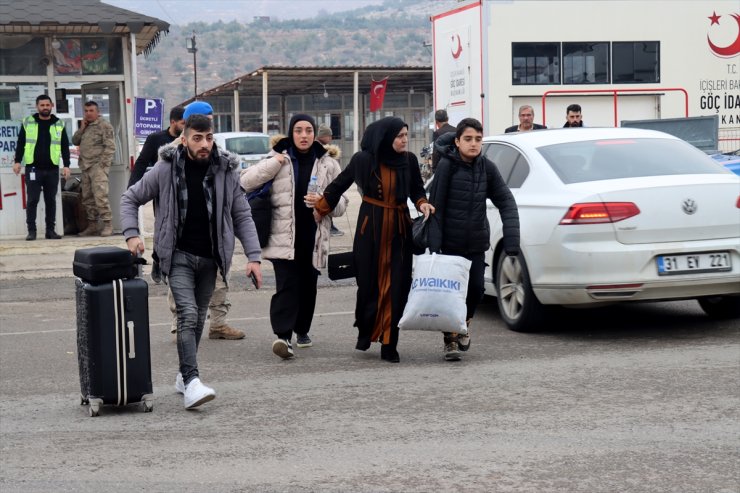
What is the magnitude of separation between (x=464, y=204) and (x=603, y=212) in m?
1.07

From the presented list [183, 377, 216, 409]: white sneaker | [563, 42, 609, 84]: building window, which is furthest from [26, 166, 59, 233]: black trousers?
[563, 42, 609, 84]: building window

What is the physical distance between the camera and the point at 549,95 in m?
22.9

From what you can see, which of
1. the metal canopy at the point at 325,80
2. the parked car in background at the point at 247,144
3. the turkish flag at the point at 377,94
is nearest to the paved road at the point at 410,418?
the parked car in background at the point at 247,144

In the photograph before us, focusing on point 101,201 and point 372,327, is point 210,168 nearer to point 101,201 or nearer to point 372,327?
point 372,327

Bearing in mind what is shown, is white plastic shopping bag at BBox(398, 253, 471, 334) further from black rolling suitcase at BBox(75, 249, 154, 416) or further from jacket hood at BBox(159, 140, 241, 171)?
black rolling suitcase at BBox(75, 249, 154, 416)

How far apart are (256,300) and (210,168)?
5.29 m

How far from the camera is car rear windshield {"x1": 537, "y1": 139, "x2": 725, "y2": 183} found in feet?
30.7

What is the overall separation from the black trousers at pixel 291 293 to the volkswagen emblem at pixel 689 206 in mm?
2762

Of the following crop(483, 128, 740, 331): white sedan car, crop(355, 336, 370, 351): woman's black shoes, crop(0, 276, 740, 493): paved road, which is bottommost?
crop(0, 276, 740, 493): paved road

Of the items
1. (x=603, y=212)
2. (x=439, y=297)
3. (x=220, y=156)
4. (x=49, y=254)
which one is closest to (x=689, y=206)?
(x=603, y=212)

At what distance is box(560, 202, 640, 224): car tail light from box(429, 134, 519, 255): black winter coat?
1.89 feet

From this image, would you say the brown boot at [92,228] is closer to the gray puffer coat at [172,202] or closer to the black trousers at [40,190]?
the black trousers at [40,190]

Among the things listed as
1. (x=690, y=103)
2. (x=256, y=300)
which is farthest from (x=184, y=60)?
(x=256, y=300)

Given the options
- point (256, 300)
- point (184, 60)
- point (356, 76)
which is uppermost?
point (184, 60)
